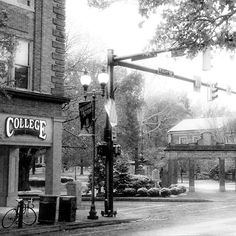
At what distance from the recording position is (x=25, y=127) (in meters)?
17.1

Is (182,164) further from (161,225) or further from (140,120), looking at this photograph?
(161,225)

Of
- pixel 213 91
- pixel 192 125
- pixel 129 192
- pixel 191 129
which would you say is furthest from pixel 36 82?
pixel 192 125

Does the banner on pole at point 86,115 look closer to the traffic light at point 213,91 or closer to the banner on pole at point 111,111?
the banner on pole at point 111,111

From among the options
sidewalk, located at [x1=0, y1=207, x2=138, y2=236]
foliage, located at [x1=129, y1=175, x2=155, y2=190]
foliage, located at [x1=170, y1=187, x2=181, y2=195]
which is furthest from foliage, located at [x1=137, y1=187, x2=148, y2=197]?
sidewalk, located at [x1=0, y1=207, x2=138, y2=236]

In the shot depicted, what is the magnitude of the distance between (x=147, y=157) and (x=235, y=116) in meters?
20.4

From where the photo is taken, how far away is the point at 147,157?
169ft

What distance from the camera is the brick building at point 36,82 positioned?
16.9m

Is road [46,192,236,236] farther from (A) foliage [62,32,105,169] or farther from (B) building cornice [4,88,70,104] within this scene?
(A) foliage [62,32,105,169]

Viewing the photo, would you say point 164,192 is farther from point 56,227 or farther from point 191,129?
point 191,129

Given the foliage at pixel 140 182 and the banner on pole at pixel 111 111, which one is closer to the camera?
the banner on pole at pixel 111 111

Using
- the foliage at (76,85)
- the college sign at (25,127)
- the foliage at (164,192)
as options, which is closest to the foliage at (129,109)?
the foliage at (76,85)

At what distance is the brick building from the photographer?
16.9m

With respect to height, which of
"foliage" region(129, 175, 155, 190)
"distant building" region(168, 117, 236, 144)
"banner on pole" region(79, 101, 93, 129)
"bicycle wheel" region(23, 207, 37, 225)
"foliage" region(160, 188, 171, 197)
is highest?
"distant building" region(168, 117, 236, 144)

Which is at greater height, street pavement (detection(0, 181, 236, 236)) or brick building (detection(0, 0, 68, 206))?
brick building (detection(0, 0, 68, 206))
